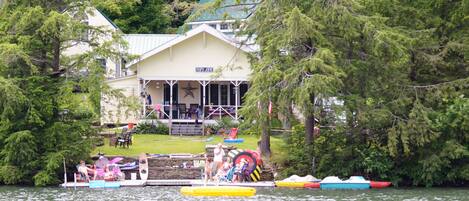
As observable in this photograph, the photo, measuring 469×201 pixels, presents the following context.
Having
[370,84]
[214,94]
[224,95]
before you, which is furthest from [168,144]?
[370,84]

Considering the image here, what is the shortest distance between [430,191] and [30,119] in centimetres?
1468

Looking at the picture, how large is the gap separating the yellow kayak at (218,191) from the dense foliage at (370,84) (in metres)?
4.01

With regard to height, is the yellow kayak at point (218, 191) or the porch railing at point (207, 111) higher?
the porch railing at point (207, 111)

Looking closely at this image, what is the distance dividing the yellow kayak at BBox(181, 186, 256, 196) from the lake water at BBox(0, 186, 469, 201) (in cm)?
30

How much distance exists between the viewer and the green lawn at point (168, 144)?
37750 millimetres

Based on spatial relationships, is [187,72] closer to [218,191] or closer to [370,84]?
[370,84]

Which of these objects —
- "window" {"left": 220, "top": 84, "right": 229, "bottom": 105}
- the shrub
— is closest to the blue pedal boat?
the shrub

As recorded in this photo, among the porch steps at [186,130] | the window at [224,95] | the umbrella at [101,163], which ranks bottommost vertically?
the umbrella at [101,163]

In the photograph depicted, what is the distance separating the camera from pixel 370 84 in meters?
33.8

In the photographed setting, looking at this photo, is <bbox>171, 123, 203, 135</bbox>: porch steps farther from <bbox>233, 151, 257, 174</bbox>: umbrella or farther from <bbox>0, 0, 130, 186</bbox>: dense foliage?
<bbox>233, 151, 257, 174</bbox>: umbrella

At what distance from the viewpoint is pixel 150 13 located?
67.2 m

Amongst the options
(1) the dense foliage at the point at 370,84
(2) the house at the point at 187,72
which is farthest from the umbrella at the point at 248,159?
(2) the house at the point at 187,72

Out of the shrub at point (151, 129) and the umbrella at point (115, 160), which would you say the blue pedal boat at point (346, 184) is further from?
the shrub at point (151, 129)

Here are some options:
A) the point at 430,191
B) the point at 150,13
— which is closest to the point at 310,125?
the point at 430,191
